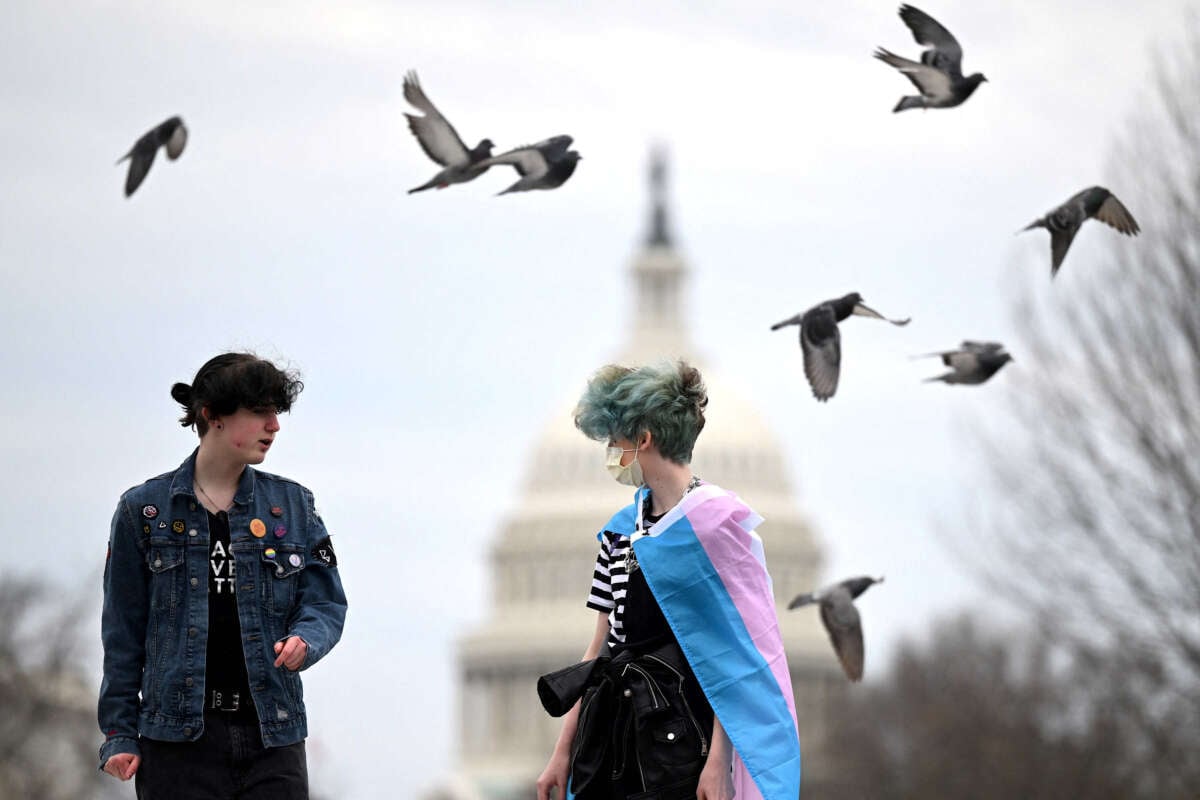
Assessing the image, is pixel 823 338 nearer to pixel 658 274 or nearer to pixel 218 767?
pixel 218 767

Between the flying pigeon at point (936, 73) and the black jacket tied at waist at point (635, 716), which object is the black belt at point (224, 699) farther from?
the flying pigeon at point (936, 73)

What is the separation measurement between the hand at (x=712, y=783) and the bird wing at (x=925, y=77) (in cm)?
428

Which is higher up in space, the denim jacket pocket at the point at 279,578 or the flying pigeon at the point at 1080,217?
the flying pigeon at the point at 1080,217

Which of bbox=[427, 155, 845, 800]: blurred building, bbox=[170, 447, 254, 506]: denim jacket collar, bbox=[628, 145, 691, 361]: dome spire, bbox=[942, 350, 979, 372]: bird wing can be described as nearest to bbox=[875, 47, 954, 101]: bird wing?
bbox=[942, 350, 979, 372]: bird wing

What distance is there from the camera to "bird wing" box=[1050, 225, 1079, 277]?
12.8 m

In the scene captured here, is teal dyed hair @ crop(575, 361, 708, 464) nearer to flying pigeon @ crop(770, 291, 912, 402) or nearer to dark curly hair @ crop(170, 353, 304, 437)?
dark curly hair @ crop(170, 353, 304, 437)

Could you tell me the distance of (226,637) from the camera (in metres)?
9.00

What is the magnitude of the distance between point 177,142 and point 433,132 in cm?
111

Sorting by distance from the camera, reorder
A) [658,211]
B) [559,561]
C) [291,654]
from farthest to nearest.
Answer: [658,211]
[559,561]
[291,654]

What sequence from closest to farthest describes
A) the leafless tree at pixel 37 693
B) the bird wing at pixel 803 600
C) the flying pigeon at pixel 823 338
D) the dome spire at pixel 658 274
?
the flying pigeon at pixel 823 338 < the bird wing at pixel 803 600 < the leafless tree at pixel 37 693 < the dome spire at pixel 658 274

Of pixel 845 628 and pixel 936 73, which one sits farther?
pixel 845 628

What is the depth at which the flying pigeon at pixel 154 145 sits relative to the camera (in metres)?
13.0

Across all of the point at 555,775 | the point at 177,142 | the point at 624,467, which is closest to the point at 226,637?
A: the point at 555,775

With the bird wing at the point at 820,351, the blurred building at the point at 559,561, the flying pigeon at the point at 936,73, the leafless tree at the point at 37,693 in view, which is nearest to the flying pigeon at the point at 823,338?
the bird wing at the point at 820,351
